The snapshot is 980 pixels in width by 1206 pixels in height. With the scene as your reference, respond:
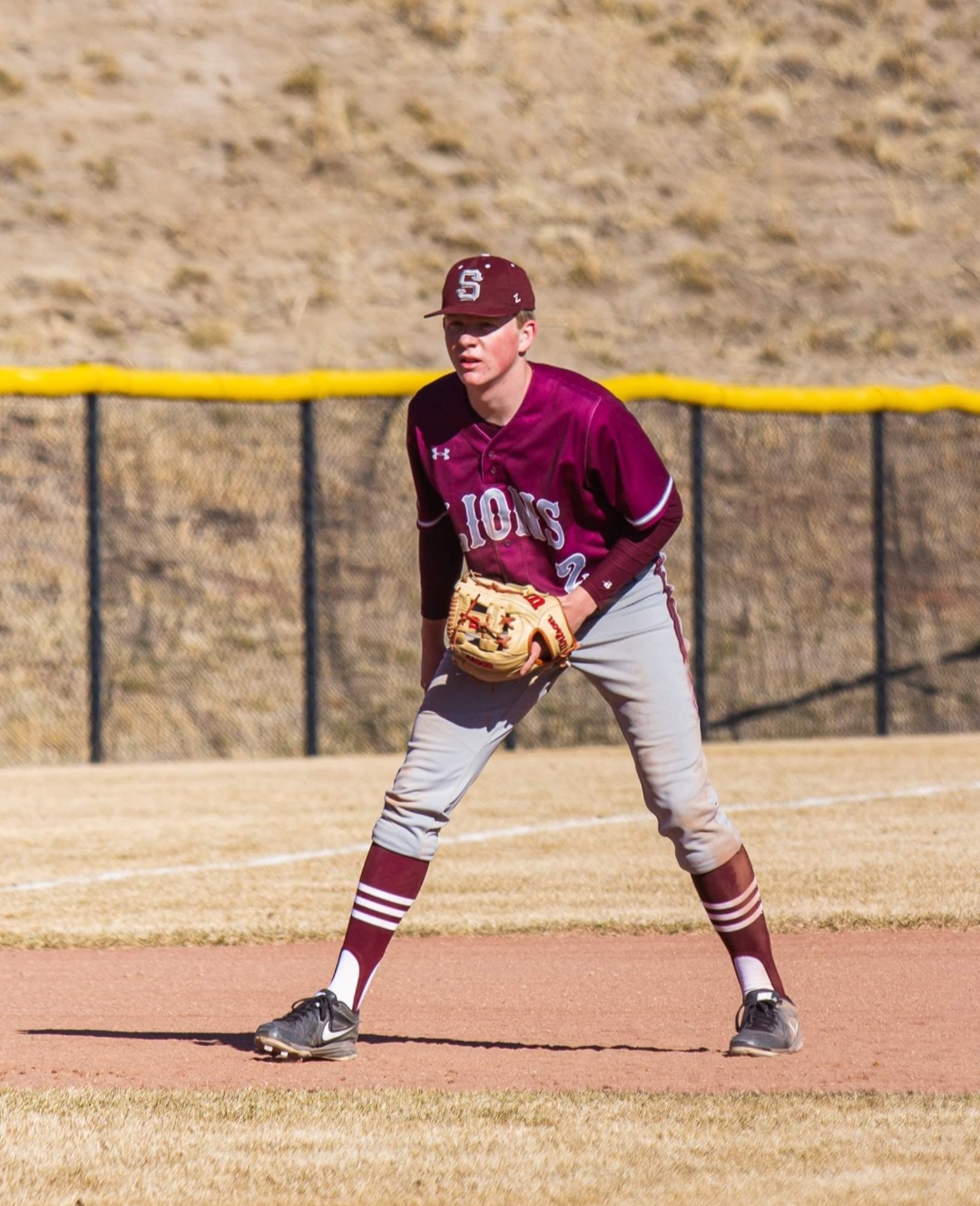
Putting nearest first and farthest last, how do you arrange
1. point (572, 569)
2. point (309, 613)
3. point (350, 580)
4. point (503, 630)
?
→ point (503, 630) < point (572, 569) < point (309, 613) < point (350, 580)

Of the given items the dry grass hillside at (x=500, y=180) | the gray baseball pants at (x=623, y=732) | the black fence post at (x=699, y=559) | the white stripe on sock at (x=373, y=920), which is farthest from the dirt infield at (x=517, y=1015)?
the dry grass hillside at (x=500, y=180)

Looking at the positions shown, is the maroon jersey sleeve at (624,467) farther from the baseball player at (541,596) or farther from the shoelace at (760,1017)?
the shoelace at (760,1017)

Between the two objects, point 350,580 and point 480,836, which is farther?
point 350,580

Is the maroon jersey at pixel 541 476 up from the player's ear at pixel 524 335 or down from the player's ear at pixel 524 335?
down

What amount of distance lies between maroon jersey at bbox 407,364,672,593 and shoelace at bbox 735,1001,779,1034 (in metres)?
1.12

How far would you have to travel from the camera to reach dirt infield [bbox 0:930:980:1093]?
15.3ft

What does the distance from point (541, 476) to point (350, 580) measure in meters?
13.0

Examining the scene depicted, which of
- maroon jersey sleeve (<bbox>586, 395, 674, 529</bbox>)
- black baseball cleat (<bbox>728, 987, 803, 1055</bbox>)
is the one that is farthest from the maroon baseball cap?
black baseball cleat (<bbox>728, 987, 803, 1055</bbox>)

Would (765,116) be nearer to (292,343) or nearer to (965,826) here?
(292,343)

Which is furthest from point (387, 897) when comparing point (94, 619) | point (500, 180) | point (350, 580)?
point (500, 180)

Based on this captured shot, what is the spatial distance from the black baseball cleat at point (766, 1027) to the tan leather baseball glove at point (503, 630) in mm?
972

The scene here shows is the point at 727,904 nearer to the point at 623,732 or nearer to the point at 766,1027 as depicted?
the point at 766,1027

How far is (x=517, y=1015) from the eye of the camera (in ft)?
18.4

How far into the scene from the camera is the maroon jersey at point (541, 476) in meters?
4.68
